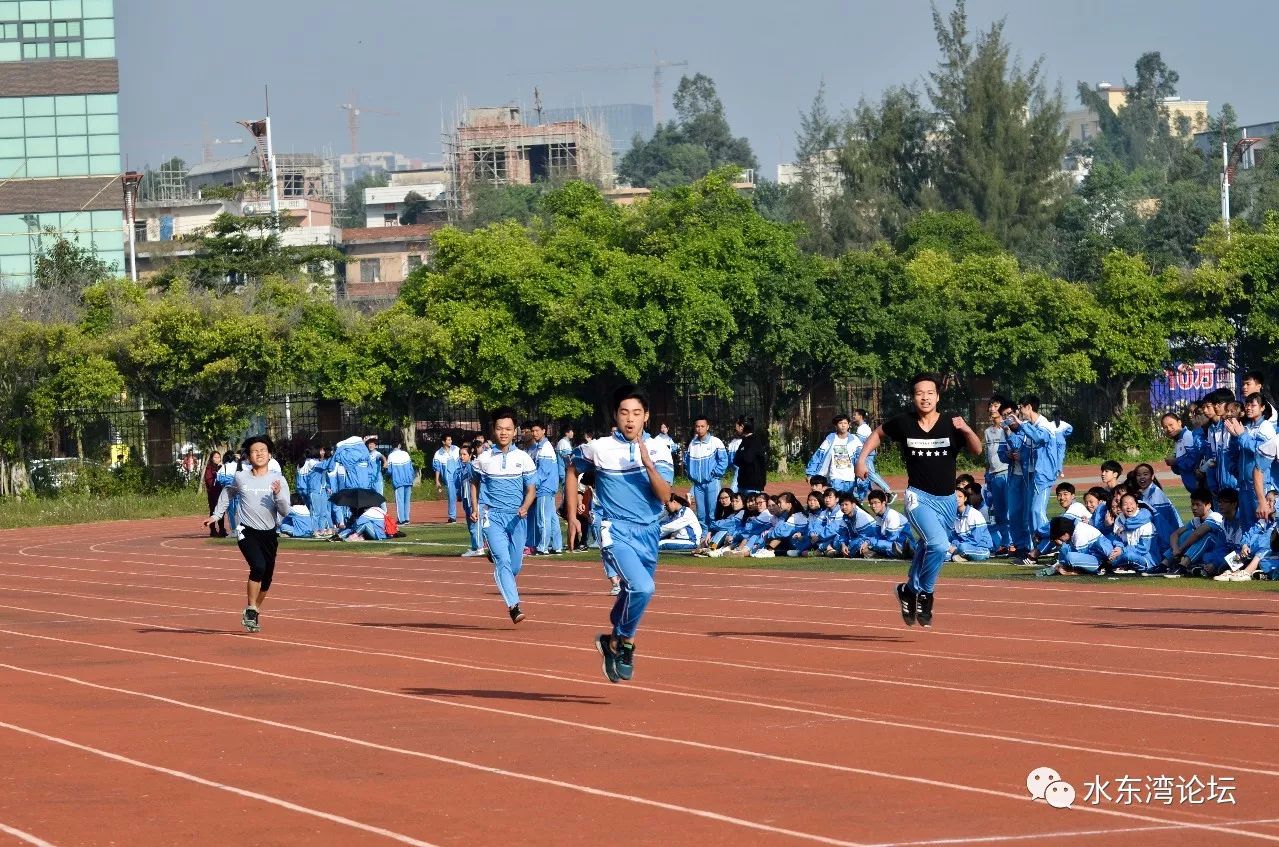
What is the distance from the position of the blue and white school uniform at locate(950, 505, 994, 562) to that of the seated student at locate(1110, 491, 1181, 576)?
8.66 ft

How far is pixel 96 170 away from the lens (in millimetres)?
69375

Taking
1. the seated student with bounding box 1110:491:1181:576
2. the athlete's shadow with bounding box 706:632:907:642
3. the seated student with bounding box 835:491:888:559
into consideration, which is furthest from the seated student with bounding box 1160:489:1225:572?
the athlete's shadow with bounding box 706:632:907:642

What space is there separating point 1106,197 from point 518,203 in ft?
99.2

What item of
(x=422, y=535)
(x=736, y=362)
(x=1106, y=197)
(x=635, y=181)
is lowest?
(x=422, y=535)

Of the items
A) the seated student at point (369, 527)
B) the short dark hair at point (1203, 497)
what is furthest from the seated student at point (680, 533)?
the short dark hair at point (1203, 497)

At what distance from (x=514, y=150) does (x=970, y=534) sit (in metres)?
100

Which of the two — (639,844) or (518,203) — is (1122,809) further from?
(518,203)

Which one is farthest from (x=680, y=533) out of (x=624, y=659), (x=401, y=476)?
(x=624, y=659)

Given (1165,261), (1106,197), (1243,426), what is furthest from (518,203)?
(1243,426)

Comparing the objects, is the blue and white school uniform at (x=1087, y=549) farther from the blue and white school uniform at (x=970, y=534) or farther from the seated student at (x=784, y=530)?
the seated student at (x=784, y=530)

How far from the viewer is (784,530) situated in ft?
72.1

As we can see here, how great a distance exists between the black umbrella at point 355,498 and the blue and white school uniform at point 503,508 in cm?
1361

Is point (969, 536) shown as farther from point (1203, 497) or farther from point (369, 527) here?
point (369, 527)

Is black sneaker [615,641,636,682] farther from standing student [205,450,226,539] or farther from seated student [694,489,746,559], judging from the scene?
standing student [205,450,226,539]
